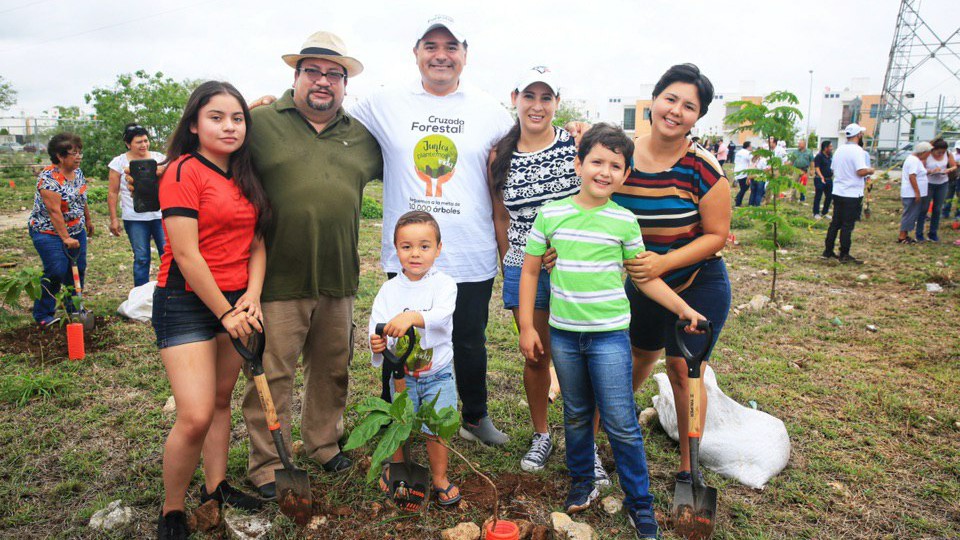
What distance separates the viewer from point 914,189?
1028 cm

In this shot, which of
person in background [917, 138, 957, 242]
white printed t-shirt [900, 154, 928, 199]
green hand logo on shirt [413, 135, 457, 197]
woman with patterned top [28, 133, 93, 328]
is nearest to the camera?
green hand logo on shirt [413, 135, 457, 197]

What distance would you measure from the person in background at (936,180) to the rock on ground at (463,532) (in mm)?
11388

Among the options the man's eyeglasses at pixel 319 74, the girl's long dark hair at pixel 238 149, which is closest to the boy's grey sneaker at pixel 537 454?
the girl's long dark hair at pixel 238 149

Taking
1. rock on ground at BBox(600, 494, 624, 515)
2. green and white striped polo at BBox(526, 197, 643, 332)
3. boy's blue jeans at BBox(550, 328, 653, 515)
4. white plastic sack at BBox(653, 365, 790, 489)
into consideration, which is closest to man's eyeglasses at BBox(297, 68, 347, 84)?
green and white striped polo at BBox(526, 197, 643, 332)

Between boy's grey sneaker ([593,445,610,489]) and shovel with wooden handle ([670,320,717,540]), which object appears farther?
boy's grey sneaker ([593,445,610,489])

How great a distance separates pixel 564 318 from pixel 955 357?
4.66 meters

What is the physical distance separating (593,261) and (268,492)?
6.89ft

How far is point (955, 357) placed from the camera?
5.32m

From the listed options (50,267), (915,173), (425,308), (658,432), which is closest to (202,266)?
(425,308)

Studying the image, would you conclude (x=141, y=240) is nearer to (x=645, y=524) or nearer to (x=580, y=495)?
(x=580, y=495)

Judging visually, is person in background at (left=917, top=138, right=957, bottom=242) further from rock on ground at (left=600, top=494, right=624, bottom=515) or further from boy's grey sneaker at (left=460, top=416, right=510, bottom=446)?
rock on ground at (left=600, top=494, right=624, bottom=515)

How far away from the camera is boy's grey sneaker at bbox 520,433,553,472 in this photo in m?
3.47

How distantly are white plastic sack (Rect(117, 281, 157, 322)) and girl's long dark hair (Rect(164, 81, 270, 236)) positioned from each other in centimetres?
405

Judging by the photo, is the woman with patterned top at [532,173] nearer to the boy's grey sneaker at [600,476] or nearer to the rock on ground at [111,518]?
the boy's grey sneaker at [600,476]
